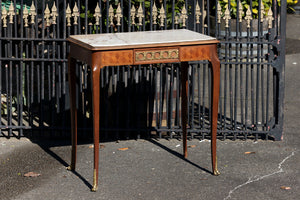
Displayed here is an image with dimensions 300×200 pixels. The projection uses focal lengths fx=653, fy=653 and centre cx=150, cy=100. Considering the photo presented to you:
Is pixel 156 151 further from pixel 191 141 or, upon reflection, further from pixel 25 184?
pixel 25 184

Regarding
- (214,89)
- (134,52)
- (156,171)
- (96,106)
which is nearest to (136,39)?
(134,52)

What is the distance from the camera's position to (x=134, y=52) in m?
5.41

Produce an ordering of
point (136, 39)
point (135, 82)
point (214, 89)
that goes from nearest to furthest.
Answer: point (136, 39)
point (214, 89)
point (135, 82)

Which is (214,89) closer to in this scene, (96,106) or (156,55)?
(156,55)

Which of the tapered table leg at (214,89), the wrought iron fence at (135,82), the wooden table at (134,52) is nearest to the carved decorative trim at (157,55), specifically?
the wooden table at (134,52)


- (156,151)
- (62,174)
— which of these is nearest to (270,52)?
(156,151)

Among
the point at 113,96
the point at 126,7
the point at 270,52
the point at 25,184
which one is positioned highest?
the point at 126,7

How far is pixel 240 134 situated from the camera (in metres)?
7.18

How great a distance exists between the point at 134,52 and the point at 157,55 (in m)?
0.21

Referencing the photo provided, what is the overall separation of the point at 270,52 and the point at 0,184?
10.1ft

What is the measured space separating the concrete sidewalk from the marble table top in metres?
1.24

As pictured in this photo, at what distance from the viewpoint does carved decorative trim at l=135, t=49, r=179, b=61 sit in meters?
5.43

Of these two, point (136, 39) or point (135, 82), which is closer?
point (136, 39)

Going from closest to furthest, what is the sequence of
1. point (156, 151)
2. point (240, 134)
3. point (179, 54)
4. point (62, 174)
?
point (179, 54)
point (62, 174)
point (156, 151)
point (240, 134)
